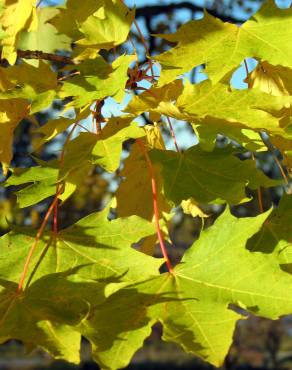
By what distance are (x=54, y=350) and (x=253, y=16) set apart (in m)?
0.47

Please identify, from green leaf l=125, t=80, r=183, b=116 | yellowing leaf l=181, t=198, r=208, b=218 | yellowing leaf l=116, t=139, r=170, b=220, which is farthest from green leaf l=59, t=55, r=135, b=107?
yellowing leaf l=181, t=198, r=208, b=218

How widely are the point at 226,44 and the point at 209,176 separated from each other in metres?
0.21

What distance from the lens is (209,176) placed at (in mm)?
1009

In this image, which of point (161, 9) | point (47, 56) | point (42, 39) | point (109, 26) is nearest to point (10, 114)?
point (47, 56)

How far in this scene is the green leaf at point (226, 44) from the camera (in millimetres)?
851

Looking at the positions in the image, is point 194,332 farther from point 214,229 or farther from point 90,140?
point 90,140

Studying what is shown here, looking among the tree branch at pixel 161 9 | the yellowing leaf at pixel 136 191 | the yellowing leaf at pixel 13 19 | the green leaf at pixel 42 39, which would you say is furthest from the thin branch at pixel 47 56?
the tree branch at pixel 161 9

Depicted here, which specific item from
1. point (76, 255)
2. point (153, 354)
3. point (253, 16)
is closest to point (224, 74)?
point (253, 16)

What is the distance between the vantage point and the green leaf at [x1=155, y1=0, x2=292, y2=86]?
851 millimetres

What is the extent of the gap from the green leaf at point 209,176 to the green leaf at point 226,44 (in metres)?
0.18

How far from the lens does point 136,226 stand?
920 mm

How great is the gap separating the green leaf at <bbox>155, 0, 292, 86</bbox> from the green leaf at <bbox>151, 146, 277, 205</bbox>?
18 centimetres

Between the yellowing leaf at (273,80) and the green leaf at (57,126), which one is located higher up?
the green leaf at (57,126)

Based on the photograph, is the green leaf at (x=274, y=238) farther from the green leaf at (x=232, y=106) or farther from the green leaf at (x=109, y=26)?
the green leaf at (x=109, y=26)
